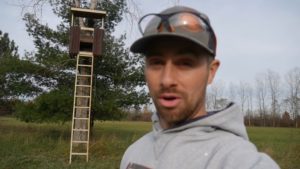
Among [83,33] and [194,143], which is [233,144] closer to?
[194,143]

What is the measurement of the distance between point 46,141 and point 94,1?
5.17 meters

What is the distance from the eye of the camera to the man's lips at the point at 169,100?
3.98ft

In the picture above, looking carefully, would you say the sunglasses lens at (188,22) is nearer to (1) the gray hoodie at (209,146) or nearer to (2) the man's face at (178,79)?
(2) the man's face at (178,79)

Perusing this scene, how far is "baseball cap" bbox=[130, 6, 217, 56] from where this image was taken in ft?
3.86

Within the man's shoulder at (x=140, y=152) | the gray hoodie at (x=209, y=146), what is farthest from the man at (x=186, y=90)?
the man's shoulder at (x=140, y=152)

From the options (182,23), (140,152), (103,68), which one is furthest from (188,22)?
(103,68)

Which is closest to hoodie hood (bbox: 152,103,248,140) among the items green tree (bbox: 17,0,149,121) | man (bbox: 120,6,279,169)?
man (bbox: 120,6,279,169)

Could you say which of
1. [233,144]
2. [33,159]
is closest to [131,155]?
[233,144]

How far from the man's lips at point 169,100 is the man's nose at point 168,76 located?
0.12ft

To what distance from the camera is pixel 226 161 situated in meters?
1.07

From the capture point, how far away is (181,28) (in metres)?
1.20

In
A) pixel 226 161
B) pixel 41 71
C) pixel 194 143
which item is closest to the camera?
pixel 226 161

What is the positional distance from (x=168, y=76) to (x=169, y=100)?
0.26 feet

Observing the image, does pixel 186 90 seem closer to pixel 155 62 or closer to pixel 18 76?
pixel 155 62
